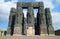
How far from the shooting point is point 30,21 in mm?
28422

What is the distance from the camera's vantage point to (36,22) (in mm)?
32156

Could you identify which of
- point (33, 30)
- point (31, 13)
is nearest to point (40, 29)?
point (33, 30)

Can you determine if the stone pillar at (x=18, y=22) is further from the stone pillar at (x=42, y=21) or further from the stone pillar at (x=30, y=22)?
the stone pillar at (x=42, y=21)

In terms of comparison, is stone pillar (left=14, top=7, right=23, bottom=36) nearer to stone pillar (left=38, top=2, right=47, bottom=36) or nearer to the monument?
the monument

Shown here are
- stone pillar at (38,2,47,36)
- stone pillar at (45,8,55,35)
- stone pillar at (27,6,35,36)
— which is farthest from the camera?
stone pillar at (27,6,35,36)

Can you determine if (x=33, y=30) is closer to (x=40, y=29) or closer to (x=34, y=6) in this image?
(x=40, y=29)

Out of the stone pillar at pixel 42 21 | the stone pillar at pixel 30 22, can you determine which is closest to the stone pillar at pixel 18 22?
the stone pillar at pixel 30 22

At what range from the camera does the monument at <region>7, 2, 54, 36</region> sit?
91.5 feet

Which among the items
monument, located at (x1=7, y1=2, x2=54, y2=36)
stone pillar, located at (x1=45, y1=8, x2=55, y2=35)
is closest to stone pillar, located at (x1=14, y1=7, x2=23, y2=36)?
monument, located at (x1=7, y1=2, x2=54, y2=36)

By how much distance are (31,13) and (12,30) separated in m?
4.70

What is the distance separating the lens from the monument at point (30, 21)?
27878mm

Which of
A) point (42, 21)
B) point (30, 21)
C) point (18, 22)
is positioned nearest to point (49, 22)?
point (42, 21)

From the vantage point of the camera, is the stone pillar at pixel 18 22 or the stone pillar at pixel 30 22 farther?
the stone pillar at pixel 30 22

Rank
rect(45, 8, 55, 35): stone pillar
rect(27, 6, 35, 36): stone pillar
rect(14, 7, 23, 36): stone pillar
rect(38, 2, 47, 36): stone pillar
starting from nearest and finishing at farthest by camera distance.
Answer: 1. rect(38, 2, 47, 36): stone pillar
2. rect(45, 8, 55, 35): stone pillar
3. rect(14, 7, 23, 36): stone pillar
4. rect(27, 6, 35, 36): stone pillar
